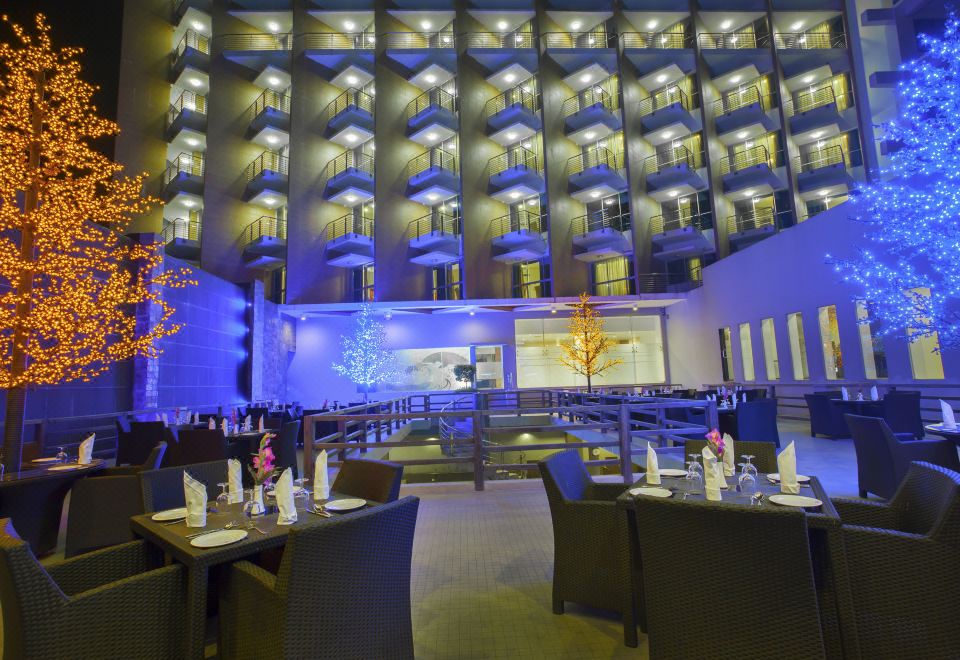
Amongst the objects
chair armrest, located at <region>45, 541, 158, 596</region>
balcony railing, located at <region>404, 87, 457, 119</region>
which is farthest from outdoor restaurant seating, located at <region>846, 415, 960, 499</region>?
balcony railing, located at <region>404, 87, 457, 119</region>

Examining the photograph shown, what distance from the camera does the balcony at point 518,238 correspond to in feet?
54.7

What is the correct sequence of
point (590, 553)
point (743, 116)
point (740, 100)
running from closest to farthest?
point (590, 553) < point (743, 116) < point (740, 100)

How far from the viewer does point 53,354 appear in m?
5.09

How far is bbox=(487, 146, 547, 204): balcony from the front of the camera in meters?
16.9

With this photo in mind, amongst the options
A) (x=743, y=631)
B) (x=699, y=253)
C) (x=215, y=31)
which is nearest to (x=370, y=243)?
(x=215, y=31)

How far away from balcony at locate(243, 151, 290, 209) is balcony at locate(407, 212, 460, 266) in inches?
185

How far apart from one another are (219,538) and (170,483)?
1.05 m

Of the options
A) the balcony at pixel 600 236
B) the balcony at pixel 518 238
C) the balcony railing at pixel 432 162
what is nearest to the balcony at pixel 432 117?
the balcony railing at pixel 432 162

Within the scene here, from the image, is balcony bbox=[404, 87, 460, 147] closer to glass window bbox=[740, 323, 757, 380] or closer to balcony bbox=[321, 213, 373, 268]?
balcony bbox=[321, 213, 373, 268]

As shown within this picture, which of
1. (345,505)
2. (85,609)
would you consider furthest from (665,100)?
(85,609)

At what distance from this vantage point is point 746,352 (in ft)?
44.9

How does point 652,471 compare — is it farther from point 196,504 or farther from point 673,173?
point 673,173

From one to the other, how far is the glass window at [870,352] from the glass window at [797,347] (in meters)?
1.93

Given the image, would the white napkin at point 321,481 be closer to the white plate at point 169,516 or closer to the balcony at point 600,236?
the white plate at point 169,516
